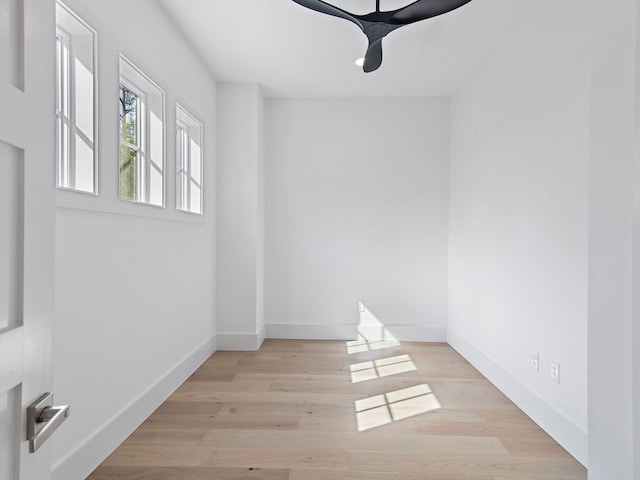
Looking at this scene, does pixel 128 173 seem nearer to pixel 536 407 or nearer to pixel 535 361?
pixel 535 361

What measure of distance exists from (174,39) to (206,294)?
2.09m

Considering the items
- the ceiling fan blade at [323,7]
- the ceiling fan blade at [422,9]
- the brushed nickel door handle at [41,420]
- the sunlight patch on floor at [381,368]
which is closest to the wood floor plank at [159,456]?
the sunlight patch on floor at [381,368]

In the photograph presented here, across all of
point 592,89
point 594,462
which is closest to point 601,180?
point 592,89

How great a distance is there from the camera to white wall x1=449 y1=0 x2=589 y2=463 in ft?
6.49

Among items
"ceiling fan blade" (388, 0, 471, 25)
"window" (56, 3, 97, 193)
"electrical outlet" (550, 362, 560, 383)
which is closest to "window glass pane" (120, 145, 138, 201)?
"window" (56, 3, 97, 193)

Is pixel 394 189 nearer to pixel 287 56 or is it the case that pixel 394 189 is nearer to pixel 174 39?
pixel 287 56

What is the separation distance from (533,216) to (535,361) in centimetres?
92

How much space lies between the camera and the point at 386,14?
187 cm

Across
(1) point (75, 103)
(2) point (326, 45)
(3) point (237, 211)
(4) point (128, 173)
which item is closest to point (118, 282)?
(4) point (128, 173)

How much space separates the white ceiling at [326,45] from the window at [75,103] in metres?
0.90

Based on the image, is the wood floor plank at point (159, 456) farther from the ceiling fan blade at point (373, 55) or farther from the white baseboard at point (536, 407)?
the ceiling fan blade at point (373, 55)

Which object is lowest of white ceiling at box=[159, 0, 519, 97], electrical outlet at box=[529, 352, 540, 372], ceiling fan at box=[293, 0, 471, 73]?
electrical outlet at box=[529, 352, 540, 372]

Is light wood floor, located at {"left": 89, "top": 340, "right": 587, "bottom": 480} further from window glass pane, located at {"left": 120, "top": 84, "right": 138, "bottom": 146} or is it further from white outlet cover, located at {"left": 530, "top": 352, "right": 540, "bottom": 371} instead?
window glass pane, located at {"left": 120, "top": 84, "right": 138, "bottom": 146}

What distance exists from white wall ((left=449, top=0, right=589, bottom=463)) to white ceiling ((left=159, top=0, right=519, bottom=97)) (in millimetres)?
264
